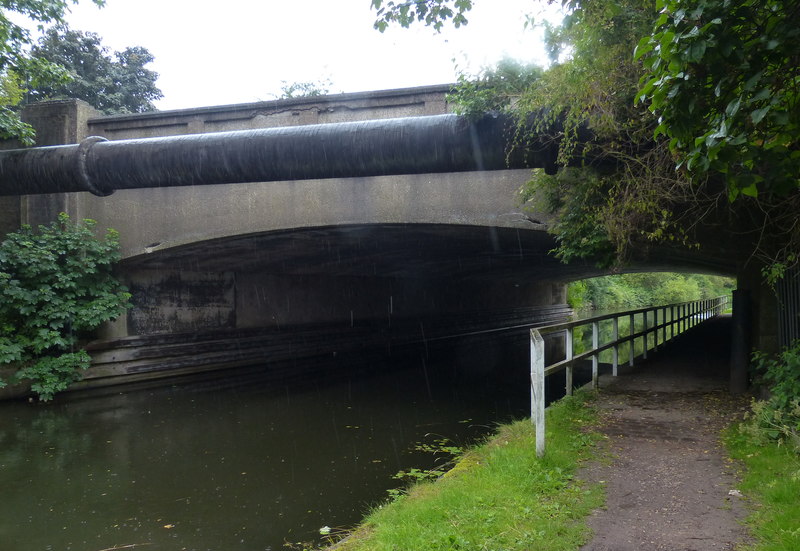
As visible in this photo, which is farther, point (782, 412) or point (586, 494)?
point (782, 412)

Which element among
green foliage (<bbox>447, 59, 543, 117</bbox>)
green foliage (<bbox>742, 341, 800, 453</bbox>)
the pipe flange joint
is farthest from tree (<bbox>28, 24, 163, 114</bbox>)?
green foliage (<bbox>742, 341, 800, 453</bbox>)

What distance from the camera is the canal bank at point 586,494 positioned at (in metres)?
3.58

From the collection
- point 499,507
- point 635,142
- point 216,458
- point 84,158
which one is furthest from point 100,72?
point 499,507

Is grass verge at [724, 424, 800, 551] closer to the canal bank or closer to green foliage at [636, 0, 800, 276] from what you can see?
the canal bank

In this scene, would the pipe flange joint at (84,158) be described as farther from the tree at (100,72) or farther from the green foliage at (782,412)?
the tree at (100,72)

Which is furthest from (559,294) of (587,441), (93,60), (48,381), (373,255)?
(587,441)

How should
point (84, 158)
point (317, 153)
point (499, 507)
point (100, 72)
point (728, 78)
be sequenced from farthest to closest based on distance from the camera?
point (100, 72) < point (84, 158) < point (317, 153) < point (499, 507) < point (728, 78)

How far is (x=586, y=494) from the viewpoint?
4215 mm

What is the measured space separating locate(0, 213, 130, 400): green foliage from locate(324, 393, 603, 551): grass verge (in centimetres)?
917

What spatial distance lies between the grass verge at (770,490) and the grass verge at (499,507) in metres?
0.92

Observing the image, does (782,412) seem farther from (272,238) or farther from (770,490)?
(272,238)

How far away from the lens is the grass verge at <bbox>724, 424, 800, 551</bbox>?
133 inches

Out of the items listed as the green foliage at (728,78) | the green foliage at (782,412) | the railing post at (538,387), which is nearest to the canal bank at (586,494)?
the railing post at (538,387)

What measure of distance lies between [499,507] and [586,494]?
631mm
